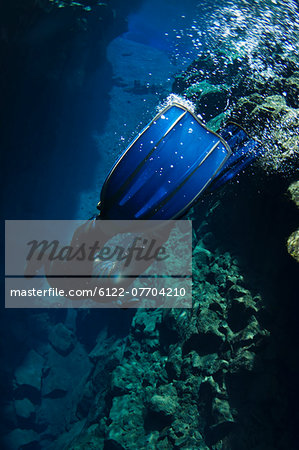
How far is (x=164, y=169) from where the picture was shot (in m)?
1.56

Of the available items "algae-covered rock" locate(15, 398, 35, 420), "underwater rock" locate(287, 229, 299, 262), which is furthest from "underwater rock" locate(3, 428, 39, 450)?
"underwater rock" locate(287, 229, 299, 262)

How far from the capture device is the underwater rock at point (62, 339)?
915cm

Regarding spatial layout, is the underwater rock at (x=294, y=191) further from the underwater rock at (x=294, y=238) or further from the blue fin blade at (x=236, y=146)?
the blue fin blade at (x=236, y=146)

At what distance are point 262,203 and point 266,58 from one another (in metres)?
7.73

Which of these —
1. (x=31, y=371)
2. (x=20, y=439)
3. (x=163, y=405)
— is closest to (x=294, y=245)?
(x=163, y=405)

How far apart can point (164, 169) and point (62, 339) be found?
9807mm

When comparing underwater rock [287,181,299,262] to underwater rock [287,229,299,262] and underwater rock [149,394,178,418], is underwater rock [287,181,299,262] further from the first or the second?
underwater rock [149,394,178,418]

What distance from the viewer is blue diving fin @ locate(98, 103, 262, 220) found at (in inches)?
61.0

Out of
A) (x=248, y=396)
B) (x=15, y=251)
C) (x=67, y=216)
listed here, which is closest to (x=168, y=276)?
(x=248, y=396)

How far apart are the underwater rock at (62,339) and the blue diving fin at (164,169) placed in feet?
30.9

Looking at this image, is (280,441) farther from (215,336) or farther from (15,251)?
(15,251)

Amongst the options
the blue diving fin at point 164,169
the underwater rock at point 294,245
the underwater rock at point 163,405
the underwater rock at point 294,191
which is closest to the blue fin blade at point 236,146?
the blue diving fin at point 164,169

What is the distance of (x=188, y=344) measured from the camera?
164 inches

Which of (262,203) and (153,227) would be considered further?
(262,203)
